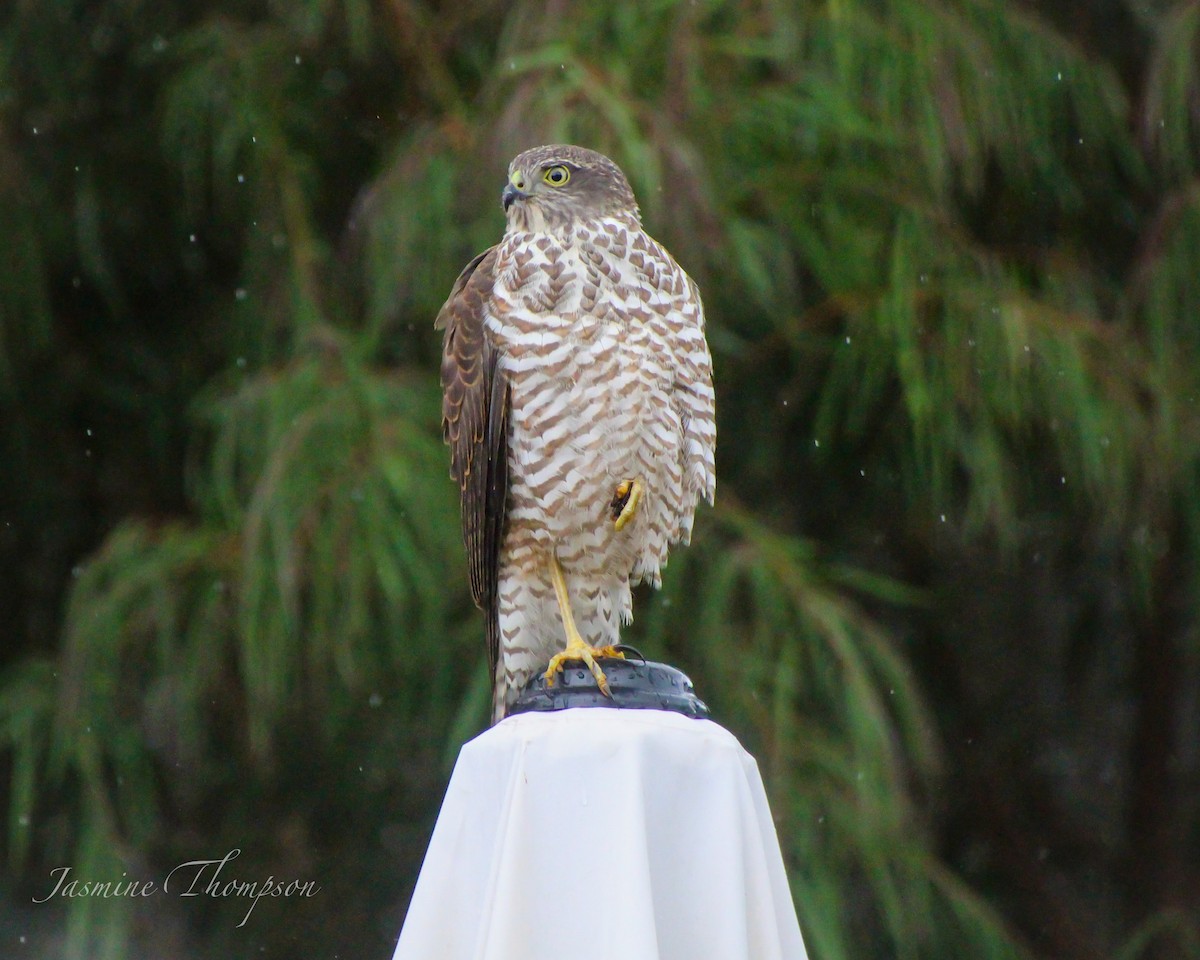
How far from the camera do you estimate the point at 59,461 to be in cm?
300

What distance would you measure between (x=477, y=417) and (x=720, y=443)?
117 centimetres

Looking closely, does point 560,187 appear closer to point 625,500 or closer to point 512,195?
point 512,195

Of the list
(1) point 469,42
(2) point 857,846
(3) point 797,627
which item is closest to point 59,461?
(1) point 469,42

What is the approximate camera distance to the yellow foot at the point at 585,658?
144 centimetres

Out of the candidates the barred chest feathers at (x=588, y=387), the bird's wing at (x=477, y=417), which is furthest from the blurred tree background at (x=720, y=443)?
the barred chest feathers at (x=588, y=387)

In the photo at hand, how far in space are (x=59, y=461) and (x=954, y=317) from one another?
1745 mm

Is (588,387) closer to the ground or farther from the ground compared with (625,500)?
farther from the ground

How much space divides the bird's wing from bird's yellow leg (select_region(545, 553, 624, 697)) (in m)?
0.09

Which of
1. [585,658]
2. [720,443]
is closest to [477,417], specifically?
[585,658]

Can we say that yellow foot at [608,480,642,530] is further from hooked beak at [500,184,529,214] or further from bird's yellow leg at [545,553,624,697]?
hooked beak at [500,184,529,214]

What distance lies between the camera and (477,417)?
187 centimetres
